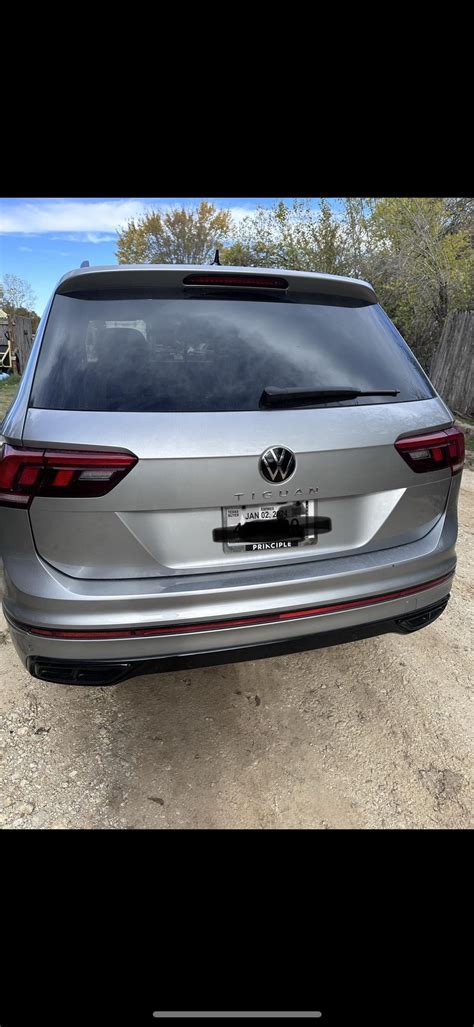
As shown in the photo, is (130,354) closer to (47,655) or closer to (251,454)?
(251,454)

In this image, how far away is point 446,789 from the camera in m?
2.11

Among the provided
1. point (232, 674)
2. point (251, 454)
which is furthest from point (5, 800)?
point (251, 454)

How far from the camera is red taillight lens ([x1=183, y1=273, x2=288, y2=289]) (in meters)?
1.96

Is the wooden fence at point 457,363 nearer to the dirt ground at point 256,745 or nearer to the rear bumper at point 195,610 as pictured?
the dirt ground at point 256,745

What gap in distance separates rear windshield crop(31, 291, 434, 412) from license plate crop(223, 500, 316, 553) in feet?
1.08

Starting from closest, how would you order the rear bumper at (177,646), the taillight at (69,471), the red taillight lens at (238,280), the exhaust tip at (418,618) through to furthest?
the taillight at (69,471) < the rear bumper at (177,646) < the red taillight lens at (238,280) < the exhaust tip at (418,618)

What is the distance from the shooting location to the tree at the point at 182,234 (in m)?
38.5

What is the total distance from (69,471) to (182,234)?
4358 cm

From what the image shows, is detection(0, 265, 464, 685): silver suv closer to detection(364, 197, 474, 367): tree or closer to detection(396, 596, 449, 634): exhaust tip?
detection(396, 596, 449, 634): exhaust tip

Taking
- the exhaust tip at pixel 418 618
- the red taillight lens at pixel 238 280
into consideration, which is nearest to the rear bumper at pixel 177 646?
the exhaust tip at pixel 418 618

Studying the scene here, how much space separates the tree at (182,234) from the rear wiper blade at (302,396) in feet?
129

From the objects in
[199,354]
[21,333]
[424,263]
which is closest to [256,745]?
[199,354]

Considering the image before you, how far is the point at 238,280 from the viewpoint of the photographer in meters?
2.01
